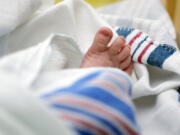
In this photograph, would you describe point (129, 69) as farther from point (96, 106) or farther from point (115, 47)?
point (96, 106)

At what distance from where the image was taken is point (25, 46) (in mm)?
568

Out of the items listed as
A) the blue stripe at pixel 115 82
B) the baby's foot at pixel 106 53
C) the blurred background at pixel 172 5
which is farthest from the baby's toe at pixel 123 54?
the blurred background at pixel 172 5

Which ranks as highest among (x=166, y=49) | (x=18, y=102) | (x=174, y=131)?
(x=166, y=49)

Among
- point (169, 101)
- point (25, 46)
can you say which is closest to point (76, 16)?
point (25, 46)

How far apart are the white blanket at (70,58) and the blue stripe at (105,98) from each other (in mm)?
25

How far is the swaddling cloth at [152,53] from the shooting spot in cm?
52

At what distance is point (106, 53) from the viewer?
51 centimetres

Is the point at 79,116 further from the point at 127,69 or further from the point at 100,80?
the point at 127,69

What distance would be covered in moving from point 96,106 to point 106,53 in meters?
0.20

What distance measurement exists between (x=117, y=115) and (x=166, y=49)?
0.26 m

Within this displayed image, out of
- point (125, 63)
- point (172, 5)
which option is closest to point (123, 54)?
point (125, 63)

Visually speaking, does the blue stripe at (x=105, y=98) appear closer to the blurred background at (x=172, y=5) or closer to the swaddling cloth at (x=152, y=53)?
the swaddling cloth at (x=152, y=53)

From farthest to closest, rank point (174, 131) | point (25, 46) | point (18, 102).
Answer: point (25, 46) → point (174, 131) → point (18, 102)

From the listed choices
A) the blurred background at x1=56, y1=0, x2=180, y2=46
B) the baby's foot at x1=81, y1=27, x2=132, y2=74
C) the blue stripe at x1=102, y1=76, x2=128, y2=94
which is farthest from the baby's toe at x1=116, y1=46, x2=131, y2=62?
the blurred background at x1=56, y1=0, x2=180, y2=46
